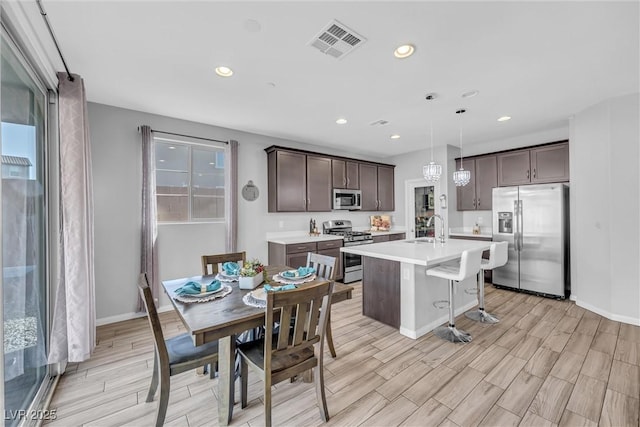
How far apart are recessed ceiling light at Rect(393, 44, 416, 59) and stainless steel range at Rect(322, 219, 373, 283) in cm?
320

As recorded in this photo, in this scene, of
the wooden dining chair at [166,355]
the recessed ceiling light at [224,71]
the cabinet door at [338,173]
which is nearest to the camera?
the wooden dining chair at [166,355]

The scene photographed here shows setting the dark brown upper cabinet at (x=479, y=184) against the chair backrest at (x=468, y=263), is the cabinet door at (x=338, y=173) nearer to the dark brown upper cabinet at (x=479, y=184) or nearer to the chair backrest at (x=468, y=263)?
the dark brown upper cabinet at (x=479, y=184)

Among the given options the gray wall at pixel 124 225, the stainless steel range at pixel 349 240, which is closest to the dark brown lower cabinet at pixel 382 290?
the stainless steel range at pixel 349 240

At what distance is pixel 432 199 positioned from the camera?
18.8 ft

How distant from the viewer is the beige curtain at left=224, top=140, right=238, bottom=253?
404cm

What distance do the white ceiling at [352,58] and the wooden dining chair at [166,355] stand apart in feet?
6.01

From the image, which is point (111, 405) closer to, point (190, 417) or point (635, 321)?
point (190, 417)

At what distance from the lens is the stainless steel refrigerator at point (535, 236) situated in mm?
3932

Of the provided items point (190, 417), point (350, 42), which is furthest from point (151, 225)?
point (350, 42)

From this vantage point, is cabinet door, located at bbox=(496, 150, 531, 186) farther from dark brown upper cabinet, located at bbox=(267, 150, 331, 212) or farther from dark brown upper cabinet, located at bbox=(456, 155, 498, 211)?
dark brown upper cabinet, located at bbox=(267, 150, 331, 212)

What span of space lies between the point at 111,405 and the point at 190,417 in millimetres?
641

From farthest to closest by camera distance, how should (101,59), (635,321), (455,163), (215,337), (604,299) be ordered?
1. (455,163)
2. (604,299)
3. (635,321)
4. (101,59)
5. (215,337)

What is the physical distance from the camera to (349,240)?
4953 millimetres

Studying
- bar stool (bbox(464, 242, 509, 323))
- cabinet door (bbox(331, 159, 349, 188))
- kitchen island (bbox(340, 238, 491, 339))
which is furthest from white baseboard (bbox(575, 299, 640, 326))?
cabinet door (bbox(331, 159, 349, 188))
